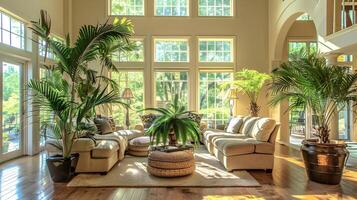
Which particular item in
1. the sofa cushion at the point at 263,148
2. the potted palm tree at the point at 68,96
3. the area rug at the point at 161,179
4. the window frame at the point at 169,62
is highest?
the window frame at the point at 169,62

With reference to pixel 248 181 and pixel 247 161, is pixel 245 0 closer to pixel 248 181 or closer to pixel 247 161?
pixel 247 161

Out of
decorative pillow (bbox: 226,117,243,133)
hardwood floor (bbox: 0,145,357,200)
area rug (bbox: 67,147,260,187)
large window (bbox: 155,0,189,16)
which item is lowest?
hardwood floor (bbox: 0,145,357,200)

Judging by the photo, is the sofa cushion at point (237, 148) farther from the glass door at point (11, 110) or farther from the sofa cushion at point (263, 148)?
the glass door at point (11, 110)

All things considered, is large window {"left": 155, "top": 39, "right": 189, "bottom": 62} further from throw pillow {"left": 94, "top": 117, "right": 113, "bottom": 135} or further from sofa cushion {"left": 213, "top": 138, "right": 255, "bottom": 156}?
sofa cushion {"left": 213, "top": 138, "right": 255, "bottom": 156}

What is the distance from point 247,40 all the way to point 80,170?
247 inches

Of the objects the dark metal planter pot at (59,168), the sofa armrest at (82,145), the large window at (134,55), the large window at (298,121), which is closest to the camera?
the dark metal planter pot at (59,168)

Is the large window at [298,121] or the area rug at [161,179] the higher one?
the large window at [298,121]

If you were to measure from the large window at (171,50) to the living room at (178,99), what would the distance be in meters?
0.03

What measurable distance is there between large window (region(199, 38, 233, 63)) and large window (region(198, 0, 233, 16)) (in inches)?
32.0

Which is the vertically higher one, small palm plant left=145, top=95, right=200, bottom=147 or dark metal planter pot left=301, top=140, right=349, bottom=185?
small palm plant left=145, top=95, right=200, bottom=147

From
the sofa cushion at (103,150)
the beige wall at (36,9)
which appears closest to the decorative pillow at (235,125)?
the sofa cushion at (103,150)

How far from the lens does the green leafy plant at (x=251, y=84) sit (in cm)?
792

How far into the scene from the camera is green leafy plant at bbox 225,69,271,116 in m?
7.92

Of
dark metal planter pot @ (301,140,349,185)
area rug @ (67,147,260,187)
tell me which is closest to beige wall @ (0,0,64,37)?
area rug @ (67,147,260,187)
